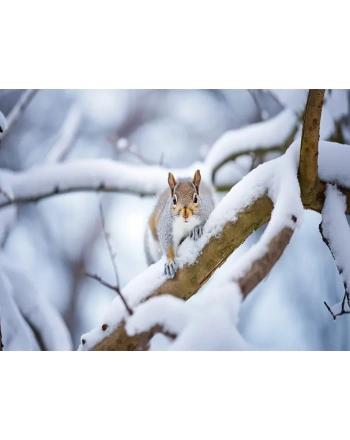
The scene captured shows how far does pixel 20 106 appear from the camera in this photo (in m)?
2.20

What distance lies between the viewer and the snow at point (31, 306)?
2.12 m

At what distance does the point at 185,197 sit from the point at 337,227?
0.54 meters

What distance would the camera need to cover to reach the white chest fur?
5.96 ft

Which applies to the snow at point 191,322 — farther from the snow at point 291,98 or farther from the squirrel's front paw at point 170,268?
the snow at point 291,98

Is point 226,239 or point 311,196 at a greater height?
point 311,196

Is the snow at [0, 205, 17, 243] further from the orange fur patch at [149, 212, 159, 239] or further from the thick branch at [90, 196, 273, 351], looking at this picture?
the thick branch at [90, 196, 273, 351]

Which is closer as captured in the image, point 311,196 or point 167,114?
point 311,196

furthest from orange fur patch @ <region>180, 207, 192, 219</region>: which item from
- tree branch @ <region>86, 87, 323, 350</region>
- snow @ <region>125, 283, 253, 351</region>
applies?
snow @ <region>125, 283, 253, 351</region>
